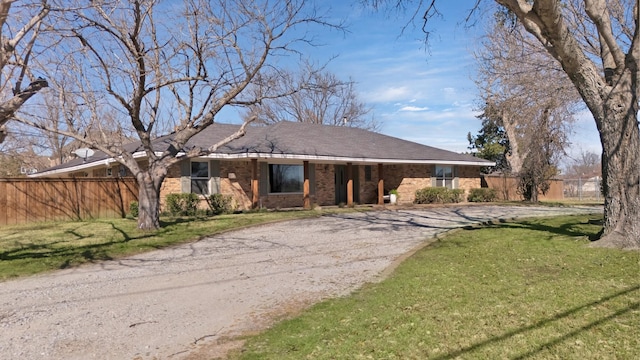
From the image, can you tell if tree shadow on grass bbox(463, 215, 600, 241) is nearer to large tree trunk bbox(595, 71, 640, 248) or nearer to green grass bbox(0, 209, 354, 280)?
large tree trunk bbox(595, 71, 640, 248)

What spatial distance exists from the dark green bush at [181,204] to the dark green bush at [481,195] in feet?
51.1

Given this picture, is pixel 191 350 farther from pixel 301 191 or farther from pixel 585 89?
pixel 301 191

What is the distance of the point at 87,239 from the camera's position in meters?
11.1

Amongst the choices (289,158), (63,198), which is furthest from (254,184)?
(63,198)

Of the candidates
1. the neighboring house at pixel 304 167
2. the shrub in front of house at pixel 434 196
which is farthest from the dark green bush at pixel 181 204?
the shrub in front of house at pixel 434 196

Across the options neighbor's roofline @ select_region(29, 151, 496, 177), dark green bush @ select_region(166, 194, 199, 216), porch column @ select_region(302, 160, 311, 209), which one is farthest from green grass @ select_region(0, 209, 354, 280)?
porch column @ select_region(302, 160, 311, 209)

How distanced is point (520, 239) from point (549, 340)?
6137 mm

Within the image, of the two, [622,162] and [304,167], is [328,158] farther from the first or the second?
[622,162]

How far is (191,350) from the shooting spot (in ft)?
A: 13.1

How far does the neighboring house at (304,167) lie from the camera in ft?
57.1

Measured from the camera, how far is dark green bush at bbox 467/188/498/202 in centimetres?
2417

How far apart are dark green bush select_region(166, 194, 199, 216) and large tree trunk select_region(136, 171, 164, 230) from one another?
3.86m

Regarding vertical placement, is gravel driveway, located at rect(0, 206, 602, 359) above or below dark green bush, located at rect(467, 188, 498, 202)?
below

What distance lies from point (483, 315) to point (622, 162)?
17.4ft
